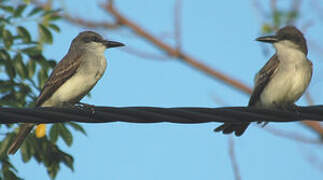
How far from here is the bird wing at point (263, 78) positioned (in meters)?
7.44

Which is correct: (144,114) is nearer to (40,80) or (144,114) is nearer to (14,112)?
(14,112)

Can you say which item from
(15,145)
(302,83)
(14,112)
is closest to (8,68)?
(15,145)

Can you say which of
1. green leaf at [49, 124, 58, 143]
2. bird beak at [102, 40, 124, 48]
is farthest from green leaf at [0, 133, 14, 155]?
bird beak at [102, 40, 124, 48]

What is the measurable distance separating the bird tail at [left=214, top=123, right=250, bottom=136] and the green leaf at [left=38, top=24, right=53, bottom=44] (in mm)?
2107

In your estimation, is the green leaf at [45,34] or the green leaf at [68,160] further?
the green leaf at [45,34]

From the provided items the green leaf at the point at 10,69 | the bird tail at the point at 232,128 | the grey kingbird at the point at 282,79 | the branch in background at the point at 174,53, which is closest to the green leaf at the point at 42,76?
the green leaf at the point at 10,69

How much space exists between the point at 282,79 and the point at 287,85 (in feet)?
0.33

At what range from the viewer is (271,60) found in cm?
762

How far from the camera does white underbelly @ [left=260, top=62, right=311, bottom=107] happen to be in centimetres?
719

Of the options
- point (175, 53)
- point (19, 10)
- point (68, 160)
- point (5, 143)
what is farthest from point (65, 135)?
point (175, 53)

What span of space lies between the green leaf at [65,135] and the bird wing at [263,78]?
2.04 meters

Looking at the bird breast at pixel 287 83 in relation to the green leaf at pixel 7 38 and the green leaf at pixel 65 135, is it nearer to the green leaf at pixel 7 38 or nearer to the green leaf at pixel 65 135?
the green leaf at pixel 65 135

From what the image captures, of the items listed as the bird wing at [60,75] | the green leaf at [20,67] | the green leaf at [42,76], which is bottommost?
the bird wing at [60,75]

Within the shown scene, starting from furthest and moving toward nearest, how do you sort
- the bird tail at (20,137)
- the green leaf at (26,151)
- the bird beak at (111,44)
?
the bird beak at (111,44)
the green leaf at (26,151)
the bird tail at (20,137)
